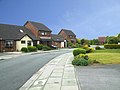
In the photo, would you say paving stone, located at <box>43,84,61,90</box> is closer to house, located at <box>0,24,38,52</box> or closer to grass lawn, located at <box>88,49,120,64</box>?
grass lawn, located at <box>88,49,120,64</box>

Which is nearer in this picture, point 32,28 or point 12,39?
point 12,39

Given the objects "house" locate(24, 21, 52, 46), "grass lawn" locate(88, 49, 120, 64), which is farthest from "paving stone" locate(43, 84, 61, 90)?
"house" locate(24, 21, 52, 46)

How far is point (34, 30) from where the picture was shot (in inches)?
2509

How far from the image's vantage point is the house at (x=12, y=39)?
157ft

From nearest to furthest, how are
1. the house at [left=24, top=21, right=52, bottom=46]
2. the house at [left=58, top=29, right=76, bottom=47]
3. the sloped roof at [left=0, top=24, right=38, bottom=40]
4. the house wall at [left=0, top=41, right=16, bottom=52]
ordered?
1. the house wall at [left=0, top=41, right=16, bottom=52]
2. the sloped roof at [left=0, top=24, right=38, bottom=40]
3. the house at [left=24, top=21, right=52, bottom=46]
4. the house at [left=58, top=29, right=76, bottom=47]

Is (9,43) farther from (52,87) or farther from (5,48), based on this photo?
(52,87)

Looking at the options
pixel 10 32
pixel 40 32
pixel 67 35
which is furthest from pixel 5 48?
pixel 67 35

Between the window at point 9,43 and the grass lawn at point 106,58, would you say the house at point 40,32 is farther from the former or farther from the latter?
the grass lawn at point 106,58

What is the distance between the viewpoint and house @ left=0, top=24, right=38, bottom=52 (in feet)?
157

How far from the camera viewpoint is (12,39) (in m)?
49.8

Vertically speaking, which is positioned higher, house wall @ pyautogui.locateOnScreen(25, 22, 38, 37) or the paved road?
house wall @ pyautogui.locateOnScreen(25, 22, 38, 37)

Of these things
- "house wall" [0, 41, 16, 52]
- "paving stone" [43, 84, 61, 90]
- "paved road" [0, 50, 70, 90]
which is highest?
"house wall" [0, 41, 16, 52]

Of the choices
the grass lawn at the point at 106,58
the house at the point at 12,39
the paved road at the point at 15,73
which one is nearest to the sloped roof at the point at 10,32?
the house at the point at 12,39

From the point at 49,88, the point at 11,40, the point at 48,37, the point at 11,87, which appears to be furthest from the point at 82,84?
the point at 48,37
